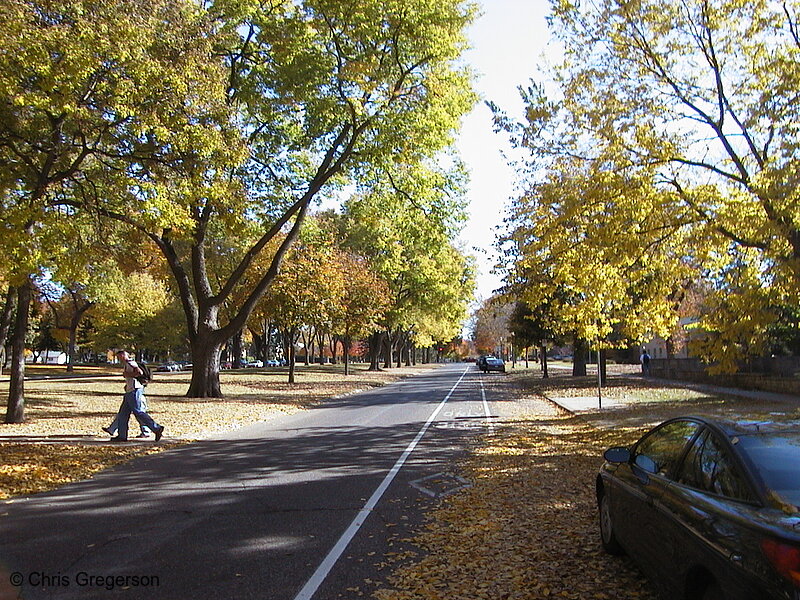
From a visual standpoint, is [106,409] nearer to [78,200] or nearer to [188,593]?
[78,200]

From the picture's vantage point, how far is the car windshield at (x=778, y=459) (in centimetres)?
360

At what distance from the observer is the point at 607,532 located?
5.98 meters

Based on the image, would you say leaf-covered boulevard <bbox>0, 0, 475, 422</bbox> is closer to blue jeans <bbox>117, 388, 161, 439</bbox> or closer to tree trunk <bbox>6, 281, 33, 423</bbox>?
tree trunk <bbox>6, 281, 33, 423</bbox>

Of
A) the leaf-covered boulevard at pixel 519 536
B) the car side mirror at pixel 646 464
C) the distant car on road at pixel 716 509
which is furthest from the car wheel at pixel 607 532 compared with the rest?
the car side mirror at pixel 646 464

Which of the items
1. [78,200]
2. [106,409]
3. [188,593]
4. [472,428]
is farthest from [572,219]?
[106,409]

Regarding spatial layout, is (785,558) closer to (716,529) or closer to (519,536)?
(716,529)

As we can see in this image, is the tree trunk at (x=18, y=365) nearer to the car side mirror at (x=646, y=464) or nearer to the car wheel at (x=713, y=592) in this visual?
the car side mirror at (x=646, y=464)

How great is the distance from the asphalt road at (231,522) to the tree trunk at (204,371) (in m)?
12.3

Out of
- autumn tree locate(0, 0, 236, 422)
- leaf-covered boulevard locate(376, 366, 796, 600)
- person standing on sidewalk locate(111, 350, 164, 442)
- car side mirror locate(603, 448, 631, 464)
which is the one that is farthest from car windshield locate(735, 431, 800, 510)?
autumn tree locate(0, 0, 236, 422)

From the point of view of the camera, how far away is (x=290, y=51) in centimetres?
2141

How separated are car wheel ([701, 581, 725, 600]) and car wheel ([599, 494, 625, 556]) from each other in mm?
2041

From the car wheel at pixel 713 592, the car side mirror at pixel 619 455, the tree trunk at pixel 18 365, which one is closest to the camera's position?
the car wheel at pixel 713 592

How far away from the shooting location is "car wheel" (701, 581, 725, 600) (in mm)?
3500

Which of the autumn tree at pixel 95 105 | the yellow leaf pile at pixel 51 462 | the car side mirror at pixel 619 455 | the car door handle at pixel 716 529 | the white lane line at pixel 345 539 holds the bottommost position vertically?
the yellow leaf pile at pixel 51 462
